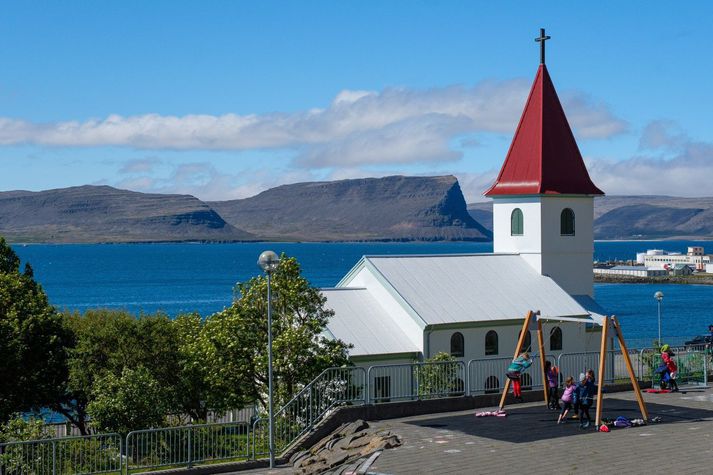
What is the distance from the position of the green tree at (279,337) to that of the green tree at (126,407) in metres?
3.28

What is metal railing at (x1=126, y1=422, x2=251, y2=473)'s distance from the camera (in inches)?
984

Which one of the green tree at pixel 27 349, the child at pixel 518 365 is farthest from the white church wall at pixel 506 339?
the green tree at pixel 27 349

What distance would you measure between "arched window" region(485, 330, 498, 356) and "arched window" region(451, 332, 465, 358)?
131 cm

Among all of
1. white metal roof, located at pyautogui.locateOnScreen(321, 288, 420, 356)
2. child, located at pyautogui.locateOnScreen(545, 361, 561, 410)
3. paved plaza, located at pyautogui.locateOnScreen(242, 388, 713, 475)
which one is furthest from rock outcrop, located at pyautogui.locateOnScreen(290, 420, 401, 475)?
white metal roof, located at pyautogui.locateOnScreen(321, 288, 420, 356)

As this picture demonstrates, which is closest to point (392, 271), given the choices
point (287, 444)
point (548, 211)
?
point (548, 211)

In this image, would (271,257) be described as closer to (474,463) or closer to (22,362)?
(474,463)

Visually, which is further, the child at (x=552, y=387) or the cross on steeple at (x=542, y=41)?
the cross on steeple at (x=542, y=41)

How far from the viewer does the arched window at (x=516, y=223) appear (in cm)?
5072

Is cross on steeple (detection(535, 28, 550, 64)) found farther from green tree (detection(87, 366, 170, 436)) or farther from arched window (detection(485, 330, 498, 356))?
green tree (detection(87, 366, 170, 436))

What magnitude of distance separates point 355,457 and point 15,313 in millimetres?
21356

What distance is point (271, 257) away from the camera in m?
24.9

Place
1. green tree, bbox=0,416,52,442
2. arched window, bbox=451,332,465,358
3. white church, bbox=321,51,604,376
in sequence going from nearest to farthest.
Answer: green tree, bbox=0,416,52,442, white church, bbox=321,51,604,376, arched window, bbox=451,332,465,358

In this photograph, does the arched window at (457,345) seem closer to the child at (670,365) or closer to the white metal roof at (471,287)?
the white metal roof at (471,287)

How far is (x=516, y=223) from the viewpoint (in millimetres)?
50906
